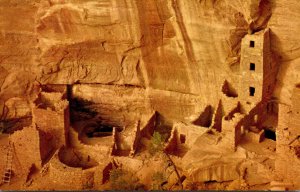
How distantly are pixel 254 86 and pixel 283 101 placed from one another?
3.09 ft

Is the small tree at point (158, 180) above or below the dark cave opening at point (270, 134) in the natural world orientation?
below

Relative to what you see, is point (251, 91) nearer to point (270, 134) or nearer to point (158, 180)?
point (270, 134)

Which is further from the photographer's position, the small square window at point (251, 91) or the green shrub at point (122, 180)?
the small square window at point (251, 91)

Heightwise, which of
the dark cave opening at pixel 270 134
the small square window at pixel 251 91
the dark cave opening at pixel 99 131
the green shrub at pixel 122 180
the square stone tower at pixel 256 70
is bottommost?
the green shrub at pixel 122 180

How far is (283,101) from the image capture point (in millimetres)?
19344

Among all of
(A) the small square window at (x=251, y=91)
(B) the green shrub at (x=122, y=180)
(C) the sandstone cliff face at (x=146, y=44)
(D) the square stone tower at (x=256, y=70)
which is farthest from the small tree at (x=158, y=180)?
(A) the small square window at (x=251, y=91)

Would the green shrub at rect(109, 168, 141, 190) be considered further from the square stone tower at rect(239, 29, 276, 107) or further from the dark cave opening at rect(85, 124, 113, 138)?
the square stone tower at rect(239, 29, 276, 107)

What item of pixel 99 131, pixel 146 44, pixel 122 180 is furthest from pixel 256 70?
pixel 99 131

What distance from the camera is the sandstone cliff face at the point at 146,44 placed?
18.6m

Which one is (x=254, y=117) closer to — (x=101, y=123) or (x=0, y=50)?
(x=101, y=123)

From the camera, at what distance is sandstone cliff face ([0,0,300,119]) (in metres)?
18.6

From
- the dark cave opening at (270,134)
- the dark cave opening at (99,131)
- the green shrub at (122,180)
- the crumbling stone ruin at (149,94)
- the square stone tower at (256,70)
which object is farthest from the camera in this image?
the dark cave opening at (99,131)

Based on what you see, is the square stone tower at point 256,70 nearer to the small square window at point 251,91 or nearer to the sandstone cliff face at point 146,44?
the small square window at point 251,91

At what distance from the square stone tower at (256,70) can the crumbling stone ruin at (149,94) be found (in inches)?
1.2
